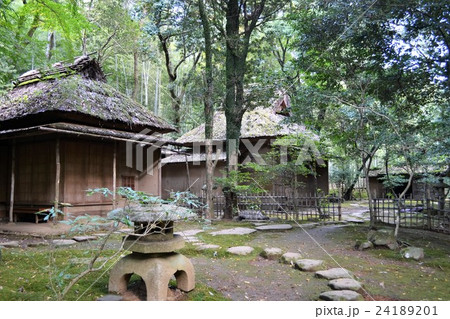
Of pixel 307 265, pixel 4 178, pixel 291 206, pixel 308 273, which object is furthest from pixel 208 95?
pixel 4 178

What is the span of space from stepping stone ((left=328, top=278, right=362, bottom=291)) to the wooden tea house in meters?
7.38

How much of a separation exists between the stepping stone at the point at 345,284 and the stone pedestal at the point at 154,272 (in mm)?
1739

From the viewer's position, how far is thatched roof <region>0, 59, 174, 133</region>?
952 centimetres

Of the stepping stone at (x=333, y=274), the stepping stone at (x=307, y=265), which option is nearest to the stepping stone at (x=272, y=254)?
the stepping stone at (x=307, y=265)

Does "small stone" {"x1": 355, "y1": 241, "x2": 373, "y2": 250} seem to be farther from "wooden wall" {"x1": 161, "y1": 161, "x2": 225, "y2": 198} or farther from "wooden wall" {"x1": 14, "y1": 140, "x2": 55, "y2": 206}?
"wooden wall" {"x1": 161, "y1": 161, "x2": 225, "y2": 198}

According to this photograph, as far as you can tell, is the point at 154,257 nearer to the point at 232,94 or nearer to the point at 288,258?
the point at 288,258

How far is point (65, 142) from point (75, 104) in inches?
45.9

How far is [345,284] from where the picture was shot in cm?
401

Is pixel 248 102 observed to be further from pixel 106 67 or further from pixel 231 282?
pixel 106 67

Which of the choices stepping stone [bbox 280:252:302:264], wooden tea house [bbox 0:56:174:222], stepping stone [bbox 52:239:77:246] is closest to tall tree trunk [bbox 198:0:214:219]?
wooden tea house [bbox 0:56:174:222]

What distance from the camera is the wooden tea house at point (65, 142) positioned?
9.52 meters

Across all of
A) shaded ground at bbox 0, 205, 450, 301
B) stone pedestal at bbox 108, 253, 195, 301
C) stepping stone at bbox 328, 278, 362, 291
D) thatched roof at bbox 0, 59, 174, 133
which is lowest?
shaded ground at bbox 0, 205, 450, 301

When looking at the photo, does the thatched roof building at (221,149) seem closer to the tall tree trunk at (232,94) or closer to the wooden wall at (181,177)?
the wooden wall at (181,177)
